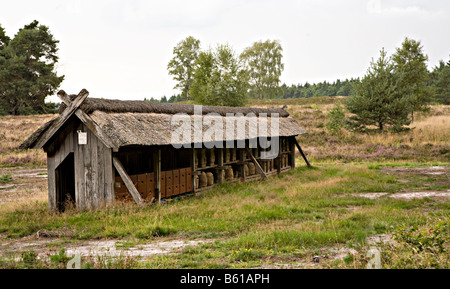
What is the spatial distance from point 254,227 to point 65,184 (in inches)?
280

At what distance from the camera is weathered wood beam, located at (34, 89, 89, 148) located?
1144 centimetres

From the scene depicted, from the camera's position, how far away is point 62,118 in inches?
456

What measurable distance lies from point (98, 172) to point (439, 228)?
911 cm

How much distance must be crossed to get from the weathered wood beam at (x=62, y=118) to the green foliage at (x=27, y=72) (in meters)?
42.9

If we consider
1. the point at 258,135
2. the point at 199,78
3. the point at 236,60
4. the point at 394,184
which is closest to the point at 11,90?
the point at 199,78

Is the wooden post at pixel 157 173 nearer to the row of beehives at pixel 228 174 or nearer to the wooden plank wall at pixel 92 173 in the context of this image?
the wooden plank wall at pixel 92 173

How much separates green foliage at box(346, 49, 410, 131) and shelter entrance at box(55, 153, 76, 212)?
82.4 feet

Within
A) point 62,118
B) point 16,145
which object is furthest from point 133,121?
point 16,145

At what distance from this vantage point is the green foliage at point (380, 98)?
31188 mm

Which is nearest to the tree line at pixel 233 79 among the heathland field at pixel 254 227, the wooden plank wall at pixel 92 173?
the heathland field at pixel 254 227

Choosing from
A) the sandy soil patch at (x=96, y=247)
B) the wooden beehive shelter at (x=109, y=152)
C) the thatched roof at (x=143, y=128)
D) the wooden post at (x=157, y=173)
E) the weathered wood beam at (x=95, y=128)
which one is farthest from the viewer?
the wooden post at (x=157, y=173)

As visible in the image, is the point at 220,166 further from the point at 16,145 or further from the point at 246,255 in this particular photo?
the point at 16,145

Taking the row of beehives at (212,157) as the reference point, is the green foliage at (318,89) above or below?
above
